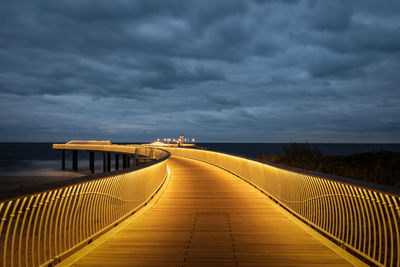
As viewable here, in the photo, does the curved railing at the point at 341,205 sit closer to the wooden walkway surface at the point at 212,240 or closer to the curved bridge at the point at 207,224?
the curved bridge at the point at 207,224

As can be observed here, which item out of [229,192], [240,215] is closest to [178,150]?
[229,192]

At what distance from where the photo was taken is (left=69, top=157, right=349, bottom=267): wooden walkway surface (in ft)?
15.7

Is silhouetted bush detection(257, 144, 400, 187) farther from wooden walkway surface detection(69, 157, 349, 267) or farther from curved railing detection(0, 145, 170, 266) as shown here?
curved railing detection(0, 145, 170, 266)

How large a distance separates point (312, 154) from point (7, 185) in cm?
3091

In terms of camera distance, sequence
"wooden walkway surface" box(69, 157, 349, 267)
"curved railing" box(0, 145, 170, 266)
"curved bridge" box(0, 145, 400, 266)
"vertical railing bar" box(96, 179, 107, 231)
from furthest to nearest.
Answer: "vertical railing bar" box(96, 179, 107, 231) → "wooden walkway surface" box(69, 157, 349, 267) → "curved bridge" box(0, 145, 400, 266) → "curved railing" box(0, 145, 170, 266)

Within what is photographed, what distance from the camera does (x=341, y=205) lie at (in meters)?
5.74

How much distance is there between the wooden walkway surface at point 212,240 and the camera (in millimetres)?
4773

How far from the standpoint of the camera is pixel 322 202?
6.36m

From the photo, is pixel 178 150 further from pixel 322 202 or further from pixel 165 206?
pixel 322 202

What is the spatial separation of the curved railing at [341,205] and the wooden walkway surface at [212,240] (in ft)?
1.33

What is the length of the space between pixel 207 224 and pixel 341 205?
2737 millimetres

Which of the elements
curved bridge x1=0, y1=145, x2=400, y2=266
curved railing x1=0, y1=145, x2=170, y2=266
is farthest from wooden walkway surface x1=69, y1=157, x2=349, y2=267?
curved railing x1=0, y1=145, x2=170, y2=266

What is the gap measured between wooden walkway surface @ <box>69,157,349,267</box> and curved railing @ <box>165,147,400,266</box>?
0.40 m


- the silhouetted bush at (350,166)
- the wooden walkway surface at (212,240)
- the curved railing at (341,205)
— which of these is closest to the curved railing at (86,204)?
the wooden walkway surface at (212,240)
